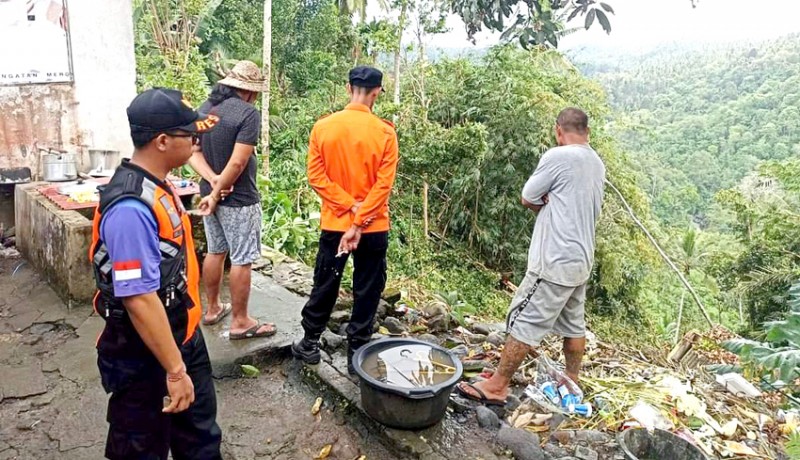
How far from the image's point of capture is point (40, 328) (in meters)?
3.90

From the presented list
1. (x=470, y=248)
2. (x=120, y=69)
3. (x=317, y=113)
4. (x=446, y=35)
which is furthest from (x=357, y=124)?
(x=317, y=113)

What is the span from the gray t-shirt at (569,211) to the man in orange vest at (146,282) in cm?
206

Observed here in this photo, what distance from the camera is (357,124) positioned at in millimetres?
3117

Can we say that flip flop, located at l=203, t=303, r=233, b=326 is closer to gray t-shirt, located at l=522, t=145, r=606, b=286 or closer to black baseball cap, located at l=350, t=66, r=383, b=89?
black baseball cap, located at l=350, t=66, r=383, b=89

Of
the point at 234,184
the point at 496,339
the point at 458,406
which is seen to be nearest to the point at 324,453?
the point at 458,406

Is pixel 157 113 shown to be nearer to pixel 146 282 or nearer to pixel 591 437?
pixel 146 282

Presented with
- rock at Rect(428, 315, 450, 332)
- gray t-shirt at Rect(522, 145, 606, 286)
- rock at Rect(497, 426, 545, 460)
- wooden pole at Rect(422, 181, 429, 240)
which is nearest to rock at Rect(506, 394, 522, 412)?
rock at Rect(497, 426, 545, 460)

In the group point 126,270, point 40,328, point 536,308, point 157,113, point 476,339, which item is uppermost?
point 157,113

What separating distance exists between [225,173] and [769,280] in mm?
10653

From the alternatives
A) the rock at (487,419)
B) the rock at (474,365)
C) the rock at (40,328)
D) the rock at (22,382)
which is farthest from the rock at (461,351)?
the rock at (40,328)

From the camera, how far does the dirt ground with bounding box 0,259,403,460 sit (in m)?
2.82

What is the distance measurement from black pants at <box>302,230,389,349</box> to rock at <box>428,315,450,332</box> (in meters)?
1.28

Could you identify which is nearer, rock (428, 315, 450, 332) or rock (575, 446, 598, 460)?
rock (575, 446, 598, 460)

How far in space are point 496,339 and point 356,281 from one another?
5.54ft
